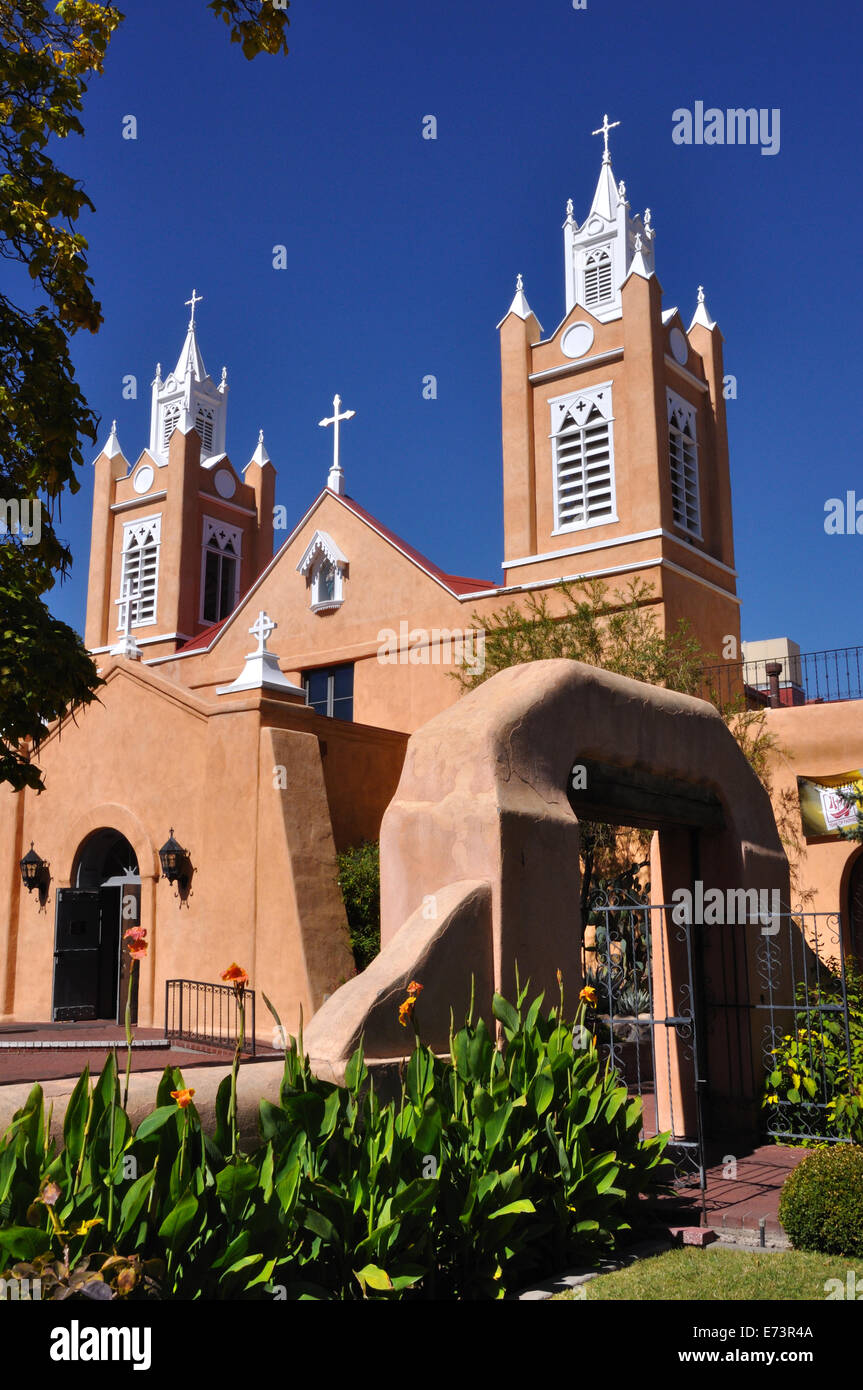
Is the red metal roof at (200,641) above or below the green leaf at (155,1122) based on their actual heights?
above

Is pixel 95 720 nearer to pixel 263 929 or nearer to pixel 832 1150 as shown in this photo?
pixel 263 929

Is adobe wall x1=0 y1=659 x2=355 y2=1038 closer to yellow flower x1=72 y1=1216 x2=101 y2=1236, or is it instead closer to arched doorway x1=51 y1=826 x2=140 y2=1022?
arched doorway x1=51 y1=826 x2=140 y2=1022

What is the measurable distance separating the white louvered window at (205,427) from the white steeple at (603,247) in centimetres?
1152

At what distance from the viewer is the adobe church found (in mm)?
15695

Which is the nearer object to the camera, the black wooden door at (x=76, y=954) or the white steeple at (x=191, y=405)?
the black wooden door at (x=76, y=954)

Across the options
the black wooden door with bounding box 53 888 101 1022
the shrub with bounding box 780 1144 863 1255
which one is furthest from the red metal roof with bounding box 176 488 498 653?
the shrub with bounding box 780 1144 863 1255

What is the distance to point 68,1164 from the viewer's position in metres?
4.15

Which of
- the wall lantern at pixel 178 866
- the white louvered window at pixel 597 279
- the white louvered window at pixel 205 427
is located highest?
the white louvered window at pixel 205 427

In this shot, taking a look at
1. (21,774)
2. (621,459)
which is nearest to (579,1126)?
(21,774)

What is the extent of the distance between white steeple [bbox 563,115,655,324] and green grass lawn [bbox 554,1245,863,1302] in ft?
62.7

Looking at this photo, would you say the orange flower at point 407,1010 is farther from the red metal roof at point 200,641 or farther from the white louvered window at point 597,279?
the red metal roof at point 200,641

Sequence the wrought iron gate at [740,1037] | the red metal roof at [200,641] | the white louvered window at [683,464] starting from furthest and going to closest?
the red metal roof at [200,641] → the white louvered window at [683,464] → the wrought iron gate at [740,1037]

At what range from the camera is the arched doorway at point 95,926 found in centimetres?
1752

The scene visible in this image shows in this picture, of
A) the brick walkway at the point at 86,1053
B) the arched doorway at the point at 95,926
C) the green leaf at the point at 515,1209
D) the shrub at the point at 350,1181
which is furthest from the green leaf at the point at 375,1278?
the arched doorway at the point at 95,926
